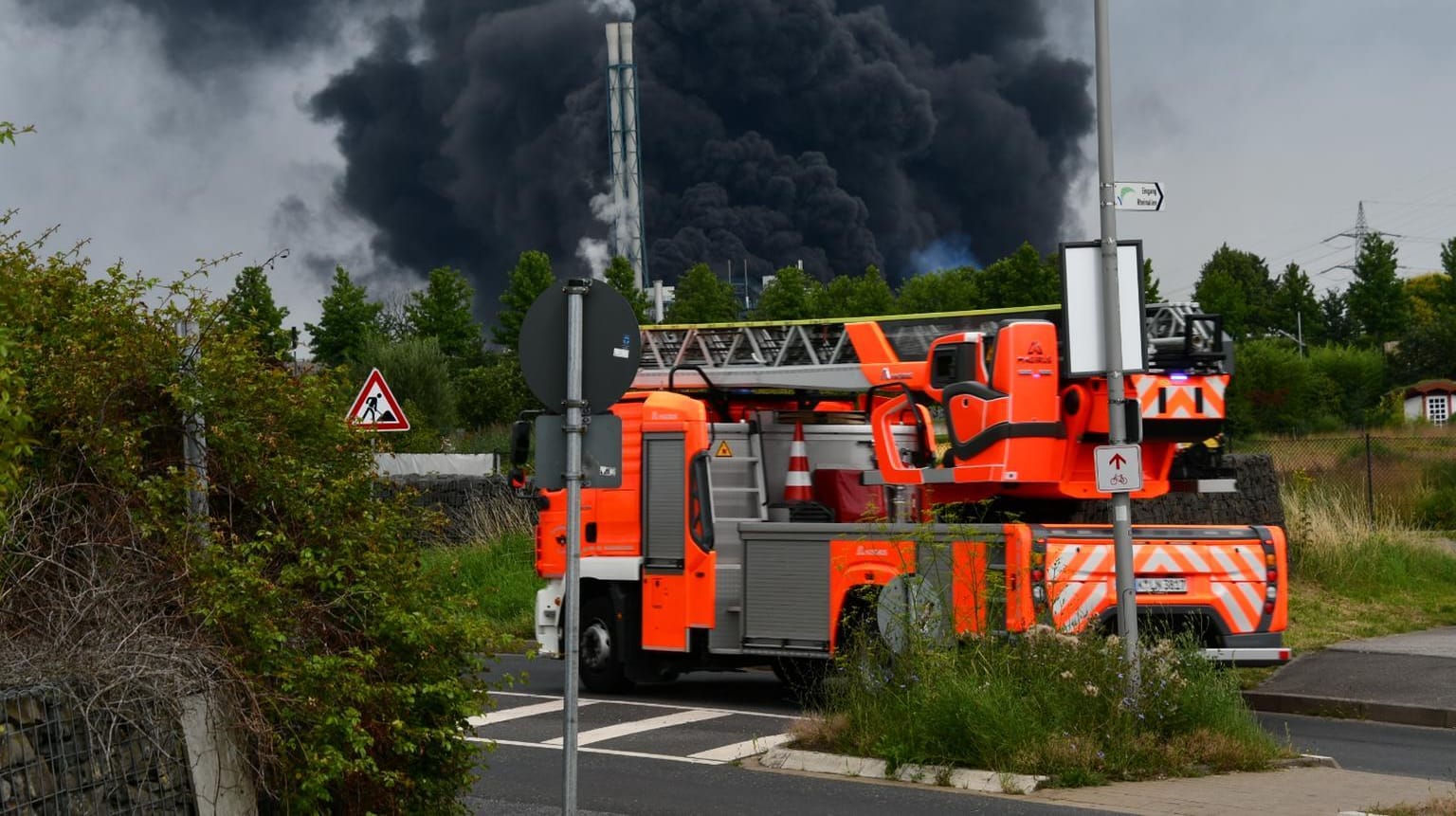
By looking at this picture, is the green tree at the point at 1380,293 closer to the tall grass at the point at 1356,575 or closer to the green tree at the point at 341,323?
the green tree at the point at 341,323

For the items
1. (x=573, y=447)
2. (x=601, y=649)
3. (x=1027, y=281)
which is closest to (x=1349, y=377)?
(x=1027, y=281)

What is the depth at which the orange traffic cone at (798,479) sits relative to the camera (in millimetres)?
16219

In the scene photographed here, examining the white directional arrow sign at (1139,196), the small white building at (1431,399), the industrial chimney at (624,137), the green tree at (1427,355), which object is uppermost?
the industrial chimney at (624,137)

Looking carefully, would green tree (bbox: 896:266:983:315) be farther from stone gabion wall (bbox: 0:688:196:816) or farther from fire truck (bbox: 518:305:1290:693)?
stone gabion wall (bbox: 0:688:196:816)

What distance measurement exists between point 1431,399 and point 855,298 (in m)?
26.8

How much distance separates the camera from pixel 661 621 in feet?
51.1

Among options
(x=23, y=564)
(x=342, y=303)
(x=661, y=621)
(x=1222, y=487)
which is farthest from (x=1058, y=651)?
(x=342, y=303)

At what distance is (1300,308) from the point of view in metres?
92.4

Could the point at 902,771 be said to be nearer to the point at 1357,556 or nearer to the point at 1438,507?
the point at 1357,556

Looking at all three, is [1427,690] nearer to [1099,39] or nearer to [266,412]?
[1099,39]

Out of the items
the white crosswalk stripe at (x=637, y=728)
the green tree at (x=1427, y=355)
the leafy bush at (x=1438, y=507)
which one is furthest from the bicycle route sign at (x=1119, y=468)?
the green tree at (x=1427, y=355)

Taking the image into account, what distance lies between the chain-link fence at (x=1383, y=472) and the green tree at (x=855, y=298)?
1153 inches

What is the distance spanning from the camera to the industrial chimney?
11238cm

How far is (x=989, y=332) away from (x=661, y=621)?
12.5ft
